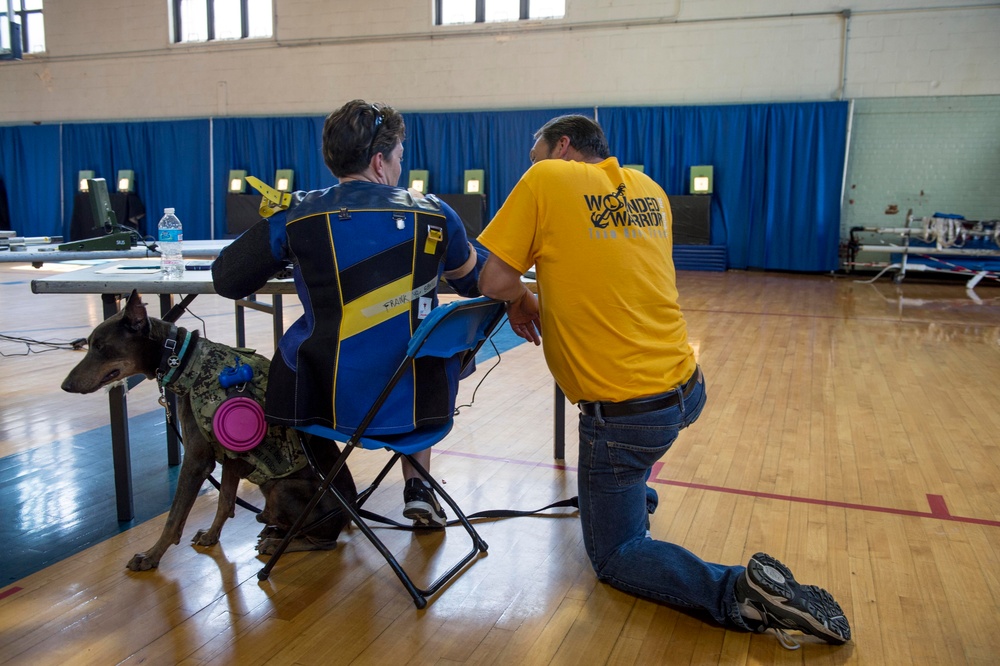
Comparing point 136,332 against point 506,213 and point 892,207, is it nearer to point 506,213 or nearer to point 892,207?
point 506,213

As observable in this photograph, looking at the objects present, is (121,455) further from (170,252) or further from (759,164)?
(759,164)

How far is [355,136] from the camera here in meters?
1.87

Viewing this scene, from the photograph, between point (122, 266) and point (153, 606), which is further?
point (122, 266)

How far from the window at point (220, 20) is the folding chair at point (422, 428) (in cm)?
1179

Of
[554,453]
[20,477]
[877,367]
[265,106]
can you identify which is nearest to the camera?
[20,477]

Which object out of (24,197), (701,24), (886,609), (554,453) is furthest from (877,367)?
(24,197)

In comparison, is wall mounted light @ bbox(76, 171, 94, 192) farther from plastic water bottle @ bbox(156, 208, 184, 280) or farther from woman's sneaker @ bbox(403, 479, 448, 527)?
woman's sneaker @ bbox(403, 479, 448, 527)

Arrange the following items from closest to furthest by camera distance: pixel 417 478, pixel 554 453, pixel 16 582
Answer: pixel 16 582, pixel 417 478, pixel 554 453

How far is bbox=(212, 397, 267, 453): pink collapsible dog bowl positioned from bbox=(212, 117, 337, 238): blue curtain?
1041 centimetres

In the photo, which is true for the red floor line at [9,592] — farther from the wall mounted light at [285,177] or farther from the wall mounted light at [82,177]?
the wall mounted light at [82,177]

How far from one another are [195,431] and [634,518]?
113 cm

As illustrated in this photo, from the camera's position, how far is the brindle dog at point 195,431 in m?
1.98

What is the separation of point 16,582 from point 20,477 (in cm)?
90

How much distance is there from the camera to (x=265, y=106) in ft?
40.4
